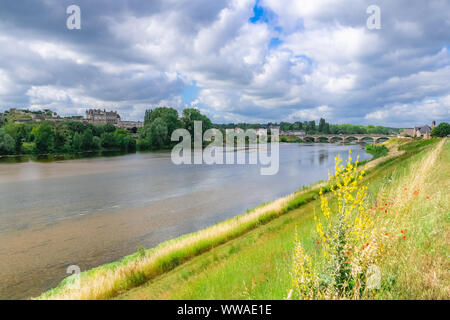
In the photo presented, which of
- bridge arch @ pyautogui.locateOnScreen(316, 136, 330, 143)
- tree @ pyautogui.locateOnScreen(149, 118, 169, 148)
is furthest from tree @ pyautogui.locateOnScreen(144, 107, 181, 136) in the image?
bridge arch @ pyautogui.locateOnScreen(316, 136, 330, 143)

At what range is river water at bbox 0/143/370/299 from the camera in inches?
371

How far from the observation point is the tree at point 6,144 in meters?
51.8

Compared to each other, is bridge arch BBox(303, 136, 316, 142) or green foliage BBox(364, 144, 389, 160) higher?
bridge arch BBox(303, 136, 316, 142)

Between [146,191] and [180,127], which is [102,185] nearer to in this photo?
[146,191]

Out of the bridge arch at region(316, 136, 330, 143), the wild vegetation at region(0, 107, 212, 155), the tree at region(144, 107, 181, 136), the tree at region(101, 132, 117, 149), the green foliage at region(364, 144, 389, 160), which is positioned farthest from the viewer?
the bridge arch at region(316, 136, 330, 143)

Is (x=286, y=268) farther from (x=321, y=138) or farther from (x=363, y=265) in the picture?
(x=321, y=138)

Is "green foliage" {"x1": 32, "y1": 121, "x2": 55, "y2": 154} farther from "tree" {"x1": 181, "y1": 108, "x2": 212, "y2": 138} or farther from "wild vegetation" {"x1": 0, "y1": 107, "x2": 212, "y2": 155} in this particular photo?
"tree" {"x1": 181, "y1": 108, "x2": 212, "y2": 138}

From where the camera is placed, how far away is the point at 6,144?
5188cm

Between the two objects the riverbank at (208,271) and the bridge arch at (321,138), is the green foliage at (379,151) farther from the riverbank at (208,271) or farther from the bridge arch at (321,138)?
the bridge arch at (321,138)

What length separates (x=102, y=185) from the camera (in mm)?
24109

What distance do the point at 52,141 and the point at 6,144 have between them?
893 cm

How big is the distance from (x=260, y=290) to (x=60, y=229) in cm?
1161

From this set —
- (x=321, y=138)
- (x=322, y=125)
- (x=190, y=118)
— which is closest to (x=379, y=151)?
(x=190, y=118)
